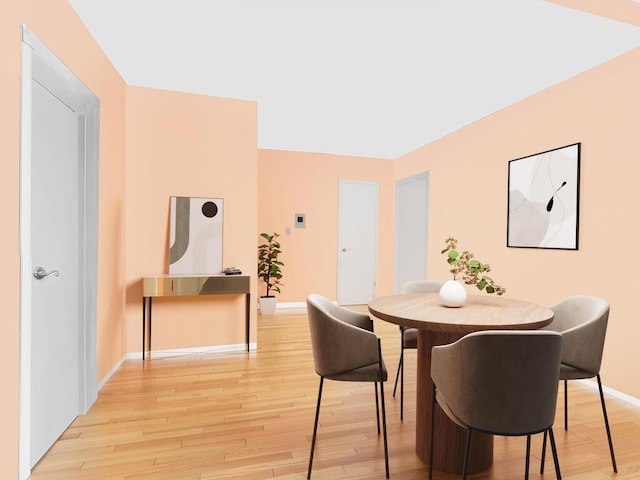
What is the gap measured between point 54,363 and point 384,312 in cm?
197

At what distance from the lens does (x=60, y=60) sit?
209 centimetres

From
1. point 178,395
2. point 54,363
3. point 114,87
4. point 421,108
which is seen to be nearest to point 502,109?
point 421,108

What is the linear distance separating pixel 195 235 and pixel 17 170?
6.88ft

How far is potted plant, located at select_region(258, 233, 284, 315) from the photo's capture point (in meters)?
5.80

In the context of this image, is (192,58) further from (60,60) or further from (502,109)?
(502,109)

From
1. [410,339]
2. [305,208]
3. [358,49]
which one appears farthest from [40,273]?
[305,208]

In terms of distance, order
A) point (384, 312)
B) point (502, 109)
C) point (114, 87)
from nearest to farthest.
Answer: point (384, 312)
point (114, 87)
point (502, 109)

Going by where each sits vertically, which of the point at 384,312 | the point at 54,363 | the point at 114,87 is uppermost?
the point at 114,87

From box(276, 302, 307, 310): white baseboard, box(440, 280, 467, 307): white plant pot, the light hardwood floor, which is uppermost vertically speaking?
box(440, 280, 467, 307): white plant pot

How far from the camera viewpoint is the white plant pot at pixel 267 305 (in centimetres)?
579

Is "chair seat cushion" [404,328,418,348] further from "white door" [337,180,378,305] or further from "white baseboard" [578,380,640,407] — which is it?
"white door" [337,180,378,305]

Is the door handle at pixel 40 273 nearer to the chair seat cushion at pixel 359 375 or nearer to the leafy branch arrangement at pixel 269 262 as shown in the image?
the chair seat cushion at pixel 359 375

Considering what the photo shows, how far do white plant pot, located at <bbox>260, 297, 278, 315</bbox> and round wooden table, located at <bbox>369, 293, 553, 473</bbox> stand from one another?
151 inches

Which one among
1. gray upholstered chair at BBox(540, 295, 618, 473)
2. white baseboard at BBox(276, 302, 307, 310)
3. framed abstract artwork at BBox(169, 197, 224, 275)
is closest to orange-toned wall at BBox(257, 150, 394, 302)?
white baseboard at BBox(276, 302, 307, 310)
